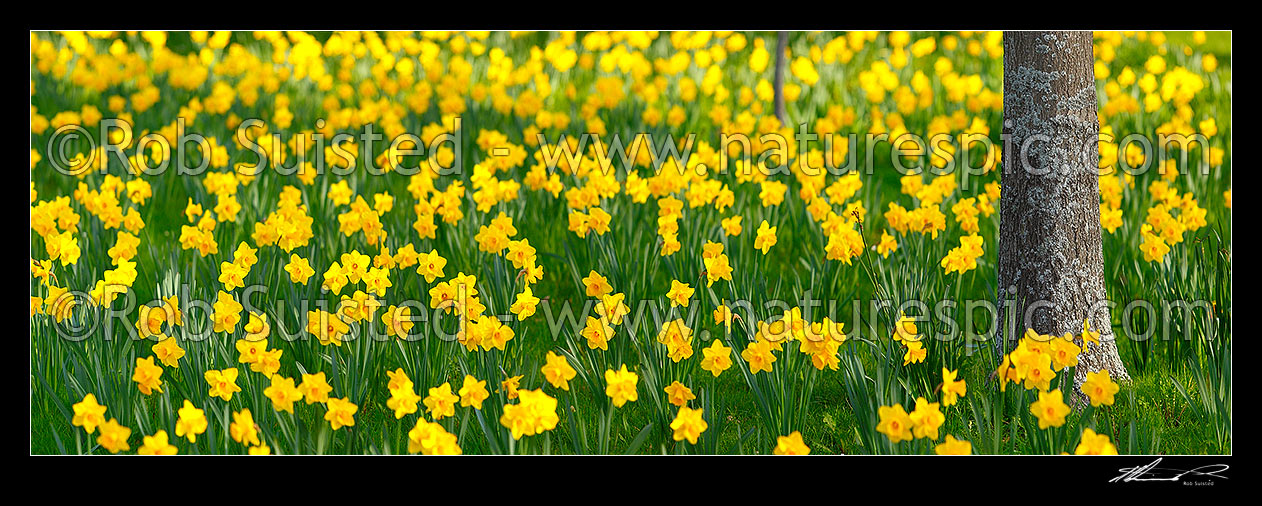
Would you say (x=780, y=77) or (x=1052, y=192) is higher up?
(x=780, y=77)

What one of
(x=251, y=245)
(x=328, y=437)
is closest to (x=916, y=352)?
(x=328, y=437)

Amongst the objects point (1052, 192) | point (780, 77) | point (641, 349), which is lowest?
point (641, 349)

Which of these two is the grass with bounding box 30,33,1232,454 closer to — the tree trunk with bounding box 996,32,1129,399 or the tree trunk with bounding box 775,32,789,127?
the tree trunk with bounding box 996,32,1129,399

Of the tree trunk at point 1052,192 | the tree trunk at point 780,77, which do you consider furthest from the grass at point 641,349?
the tree trunk at point 780,77

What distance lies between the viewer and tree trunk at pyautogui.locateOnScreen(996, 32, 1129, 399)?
3.41 m

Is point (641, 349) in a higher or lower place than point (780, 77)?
lower

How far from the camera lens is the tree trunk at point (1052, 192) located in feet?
11.2

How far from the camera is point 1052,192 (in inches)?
135

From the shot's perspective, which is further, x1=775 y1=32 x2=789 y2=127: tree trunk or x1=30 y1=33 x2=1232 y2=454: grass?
x1=775 y1=32 x2=789 y2=127: tree trunk

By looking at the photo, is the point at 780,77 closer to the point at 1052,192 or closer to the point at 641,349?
the point at 1052,192

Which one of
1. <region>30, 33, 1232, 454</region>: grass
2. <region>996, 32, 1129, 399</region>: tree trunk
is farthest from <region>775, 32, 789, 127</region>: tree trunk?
<region>996, 32, 1129, 399</region>: tree trunk

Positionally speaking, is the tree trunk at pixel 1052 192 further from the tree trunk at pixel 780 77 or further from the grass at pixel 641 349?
the tree trunk at pixel 780 77

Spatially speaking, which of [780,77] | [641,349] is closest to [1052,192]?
[641,349]

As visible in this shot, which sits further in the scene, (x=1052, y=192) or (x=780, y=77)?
(x=780, y=77)
